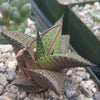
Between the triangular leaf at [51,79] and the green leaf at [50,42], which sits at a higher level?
the green leaf at [50,42]

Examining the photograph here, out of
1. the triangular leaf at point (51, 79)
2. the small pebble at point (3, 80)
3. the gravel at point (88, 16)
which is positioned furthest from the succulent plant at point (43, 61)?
the gravel at point (88, 16)

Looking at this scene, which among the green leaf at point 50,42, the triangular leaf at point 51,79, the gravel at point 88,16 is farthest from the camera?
the gravel at point 88,16

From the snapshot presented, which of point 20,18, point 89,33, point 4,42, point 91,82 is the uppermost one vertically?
point 20,18

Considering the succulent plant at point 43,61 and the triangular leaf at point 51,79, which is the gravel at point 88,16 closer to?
the succulent plant at point 43,61

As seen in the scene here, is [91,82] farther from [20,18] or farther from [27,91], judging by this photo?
[20,18]

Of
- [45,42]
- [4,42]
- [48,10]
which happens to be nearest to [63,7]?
[48,10]

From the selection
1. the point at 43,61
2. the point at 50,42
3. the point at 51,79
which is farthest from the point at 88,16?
the point at 51,79

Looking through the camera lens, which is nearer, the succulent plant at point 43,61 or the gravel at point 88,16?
the succulent plant at point 43,61

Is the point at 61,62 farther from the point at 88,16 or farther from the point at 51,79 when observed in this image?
the point at 88,16
